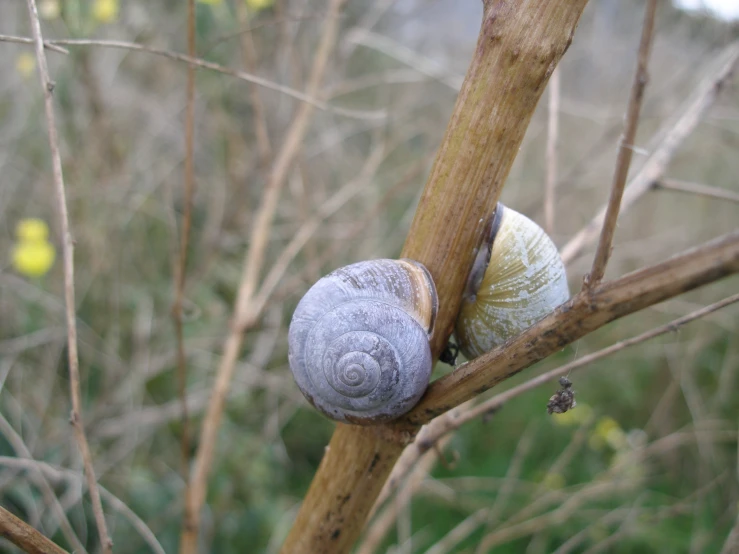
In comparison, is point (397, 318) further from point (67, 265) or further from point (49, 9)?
point (49, 9)

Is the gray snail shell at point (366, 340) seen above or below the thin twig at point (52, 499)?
above

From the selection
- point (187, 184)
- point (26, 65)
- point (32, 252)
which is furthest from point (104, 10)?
point (187, 184)

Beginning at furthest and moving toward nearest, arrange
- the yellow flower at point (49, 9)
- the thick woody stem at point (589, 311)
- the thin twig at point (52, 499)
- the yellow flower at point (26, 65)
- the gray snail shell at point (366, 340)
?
the yellow flower at point (26, 65) < the yellow flower at point (49, 9) < the thin twig at point (52, 499) < the gray snail shell at point (366, 340) < the thick woody stem at point (589, 311)

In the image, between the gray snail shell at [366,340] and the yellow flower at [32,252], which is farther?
the yellow flower at [32,252]

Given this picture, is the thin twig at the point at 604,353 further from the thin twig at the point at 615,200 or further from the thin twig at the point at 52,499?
the thin twig at the point at 52,499

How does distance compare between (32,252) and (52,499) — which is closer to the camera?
(52,499)

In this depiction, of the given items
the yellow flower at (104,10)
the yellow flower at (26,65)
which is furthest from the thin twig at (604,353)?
the yellow flower at (26,65)
